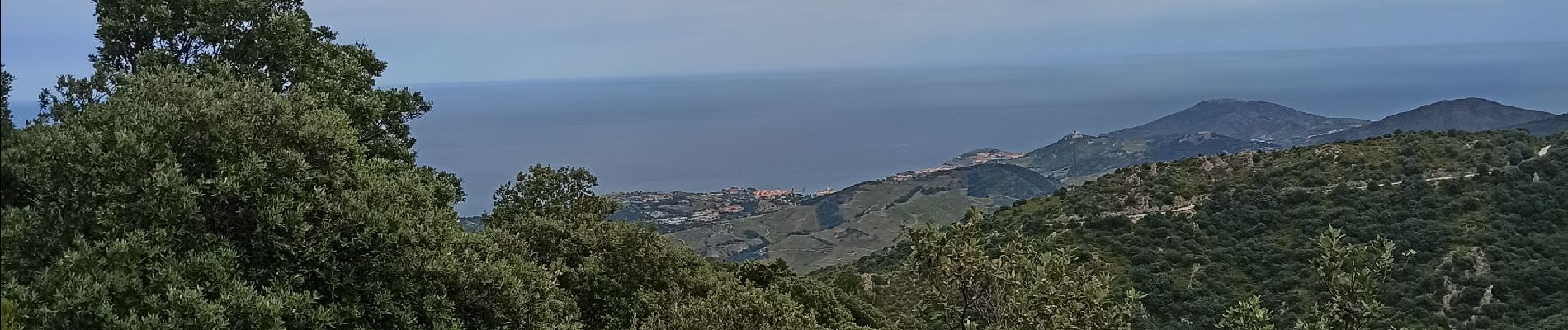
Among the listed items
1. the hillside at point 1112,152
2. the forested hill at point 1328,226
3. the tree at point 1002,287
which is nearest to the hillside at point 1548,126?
the forested hill at point 1328,226

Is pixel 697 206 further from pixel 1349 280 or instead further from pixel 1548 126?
pixel 1349 280

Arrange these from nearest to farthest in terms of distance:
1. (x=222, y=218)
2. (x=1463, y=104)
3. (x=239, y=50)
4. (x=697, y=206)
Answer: (x=222, y=218) → (x=239, y=50) → (x=697, y=206) → (x=1463, y=104)

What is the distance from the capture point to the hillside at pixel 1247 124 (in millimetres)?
98375

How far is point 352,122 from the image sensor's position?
1017cm

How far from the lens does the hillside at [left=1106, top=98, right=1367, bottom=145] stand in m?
98.4

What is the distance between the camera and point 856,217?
58.8 meters

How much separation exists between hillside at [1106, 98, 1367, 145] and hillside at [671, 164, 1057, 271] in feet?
126

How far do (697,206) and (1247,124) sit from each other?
7569cm

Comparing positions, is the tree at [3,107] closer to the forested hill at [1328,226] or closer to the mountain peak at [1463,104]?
the forested hill at [1328,226]

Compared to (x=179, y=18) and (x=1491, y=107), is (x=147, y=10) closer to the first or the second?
(x=179, y=18)

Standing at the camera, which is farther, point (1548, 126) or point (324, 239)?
point (1548, 126)

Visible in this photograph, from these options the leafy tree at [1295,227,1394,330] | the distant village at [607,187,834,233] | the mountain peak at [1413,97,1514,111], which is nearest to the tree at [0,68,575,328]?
the leafy tree at [1295,227,1394,330]

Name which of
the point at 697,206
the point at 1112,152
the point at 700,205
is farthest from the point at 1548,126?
the point at 697,206

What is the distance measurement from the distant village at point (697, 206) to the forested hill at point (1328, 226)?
27.8m
